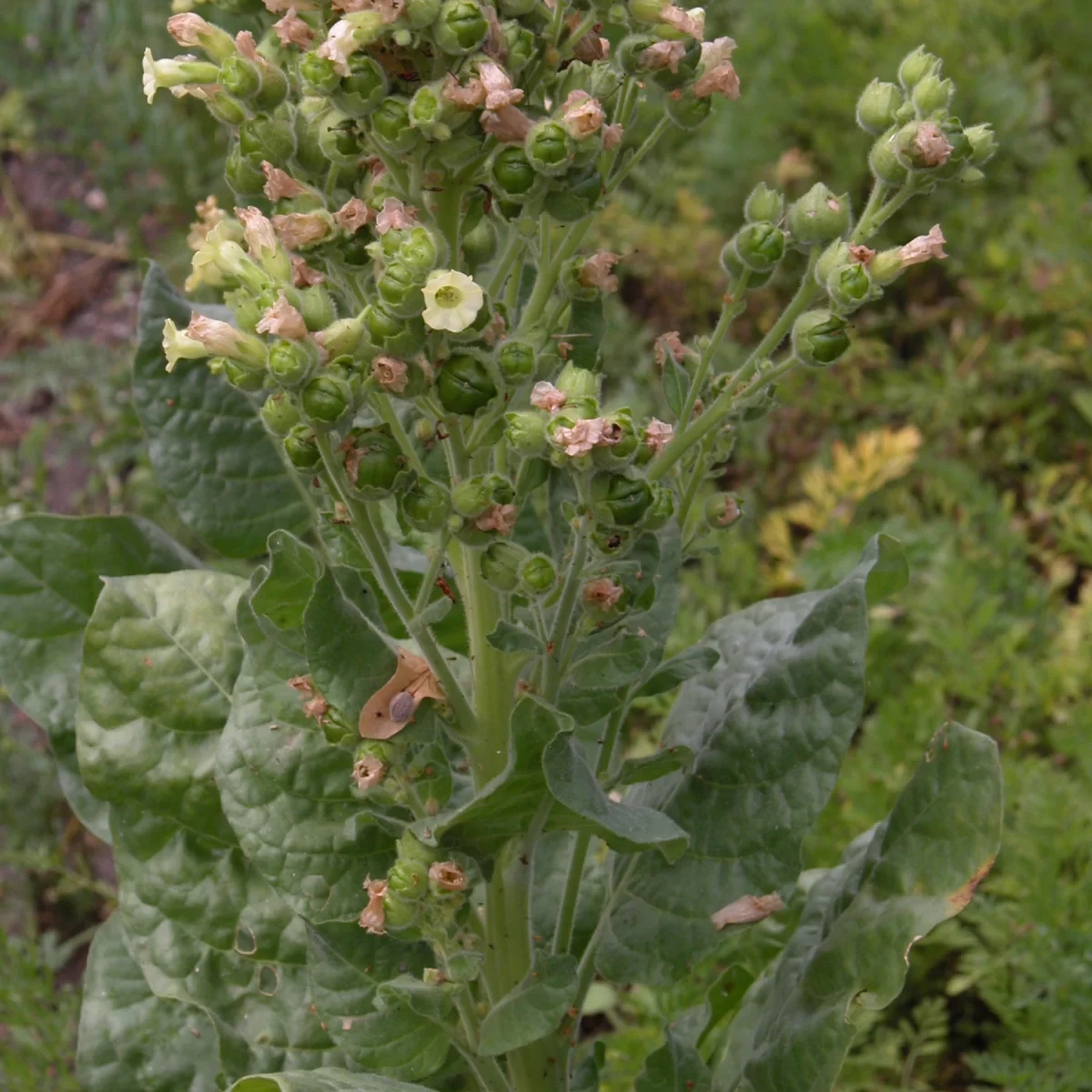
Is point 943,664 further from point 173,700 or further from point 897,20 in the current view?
point 897,20

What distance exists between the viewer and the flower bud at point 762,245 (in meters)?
1.15

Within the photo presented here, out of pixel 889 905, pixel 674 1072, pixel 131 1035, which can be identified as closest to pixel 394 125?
pixel 889 905

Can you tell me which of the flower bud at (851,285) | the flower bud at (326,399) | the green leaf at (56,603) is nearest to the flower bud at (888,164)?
the flower bud at (851,285)

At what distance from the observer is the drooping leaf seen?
1082 mm

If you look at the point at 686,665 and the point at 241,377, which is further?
the point at 686,665

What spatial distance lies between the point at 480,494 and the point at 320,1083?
1.68 ft

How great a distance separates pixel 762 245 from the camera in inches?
45.2

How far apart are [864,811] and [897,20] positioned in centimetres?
251

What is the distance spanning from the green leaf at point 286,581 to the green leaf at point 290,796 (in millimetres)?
47

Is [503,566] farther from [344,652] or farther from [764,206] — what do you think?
[764,206]

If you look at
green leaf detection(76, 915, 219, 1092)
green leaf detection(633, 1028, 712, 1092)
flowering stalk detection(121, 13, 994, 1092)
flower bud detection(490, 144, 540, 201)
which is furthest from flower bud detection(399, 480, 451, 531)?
green leaf detection(76, 915, 219, 1092)

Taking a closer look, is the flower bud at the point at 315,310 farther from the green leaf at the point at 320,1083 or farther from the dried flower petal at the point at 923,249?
the green leaf at the point at 320,1083

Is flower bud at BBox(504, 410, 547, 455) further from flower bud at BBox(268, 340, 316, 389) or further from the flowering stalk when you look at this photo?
flower bud at BBox(268, 340, 316, 389)

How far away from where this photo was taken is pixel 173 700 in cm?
150
